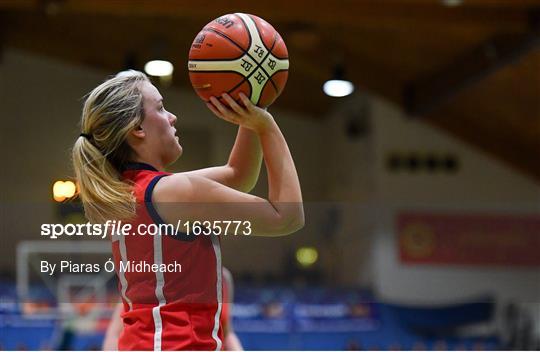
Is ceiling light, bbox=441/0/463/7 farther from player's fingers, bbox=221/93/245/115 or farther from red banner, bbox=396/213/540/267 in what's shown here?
player's fingers, bbox=221/93/245/115

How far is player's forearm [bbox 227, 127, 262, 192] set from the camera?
90.2 inches

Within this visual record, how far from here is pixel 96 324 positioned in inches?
229

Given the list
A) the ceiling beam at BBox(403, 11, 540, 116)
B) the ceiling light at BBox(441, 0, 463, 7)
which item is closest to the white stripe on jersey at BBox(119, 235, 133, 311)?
the ceiling light at BBox(441, 0, 463, 7)

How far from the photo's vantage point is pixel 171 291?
2008mm

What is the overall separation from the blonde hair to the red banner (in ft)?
8.67

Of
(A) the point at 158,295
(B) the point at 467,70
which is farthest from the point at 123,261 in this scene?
(B) the point at 467,70

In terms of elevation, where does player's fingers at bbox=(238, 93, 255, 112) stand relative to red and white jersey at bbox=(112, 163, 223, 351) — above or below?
above

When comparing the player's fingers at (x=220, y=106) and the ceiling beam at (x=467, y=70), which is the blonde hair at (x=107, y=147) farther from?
the ceiling beam at (x=467, y=70)

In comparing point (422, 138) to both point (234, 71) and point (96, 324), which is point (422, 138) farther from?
point (234, 71)

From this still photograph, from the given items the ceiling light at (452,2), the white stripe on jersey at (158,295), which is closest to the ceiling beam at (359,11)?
the ceiling light at (452,2)

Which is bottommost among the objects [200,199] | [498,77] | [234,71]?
[200,199]

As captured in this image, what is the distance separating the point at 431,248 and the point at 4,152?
7.34 meters

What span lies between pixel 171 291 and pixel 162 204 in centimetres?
21

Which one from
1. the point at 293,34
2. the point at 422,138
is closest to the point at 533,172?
the point at 422,138
